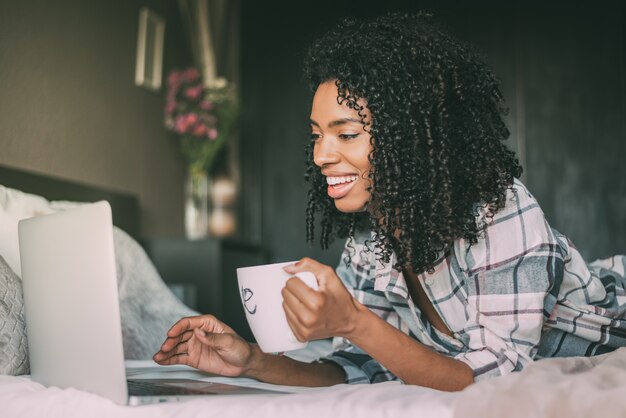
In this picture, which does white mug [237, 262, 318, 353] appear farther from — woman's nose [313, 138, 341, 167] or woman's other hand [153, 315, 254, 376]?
woman's nose [313, 138, 341, 167]

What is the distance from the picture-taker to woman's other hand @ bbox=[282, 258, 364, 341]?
875 mm

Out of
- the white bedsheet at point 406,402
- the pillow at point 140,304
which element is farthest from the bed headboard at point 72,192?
the white bedsheet at point 406,402

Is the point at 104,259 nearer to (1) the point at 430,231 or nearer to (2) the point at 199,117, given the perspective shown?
(1) the point at 430,231

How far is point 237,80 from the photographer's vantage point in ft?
12.4

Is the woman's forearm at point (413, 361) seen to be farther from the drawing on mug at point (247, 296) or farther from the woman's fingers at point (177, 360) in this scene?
the woman's fingers at point (177, 360)

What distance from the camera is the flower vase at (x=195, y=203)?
122 inches

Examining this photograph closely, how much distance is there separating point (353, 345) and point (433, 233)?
1.16 ft

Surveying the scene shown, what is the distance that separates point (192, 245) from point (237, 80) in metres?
1.41

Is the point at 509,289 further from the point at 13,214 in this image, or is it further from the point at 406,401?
the point at 13,214

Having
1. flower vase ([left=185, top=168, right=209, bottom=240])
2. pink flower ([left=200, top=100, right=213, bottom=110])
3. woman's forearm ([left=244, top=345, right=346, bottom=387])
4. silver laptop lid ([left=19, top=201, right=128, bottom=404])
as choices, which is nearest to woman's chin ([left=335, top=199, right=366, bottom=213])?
woman's forearm ([left=244, top=345, right=346, bottom=387])

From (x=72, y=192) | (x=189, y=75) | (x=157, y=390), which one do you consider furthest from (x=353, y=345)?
(x=189, y=75)

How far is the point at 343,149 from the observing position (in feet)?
4.08

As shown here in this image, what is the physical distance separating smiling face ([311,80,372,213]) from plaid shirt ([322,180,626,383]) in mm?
150

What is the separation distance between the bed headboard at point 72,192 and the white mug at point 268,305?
997 millimetres
